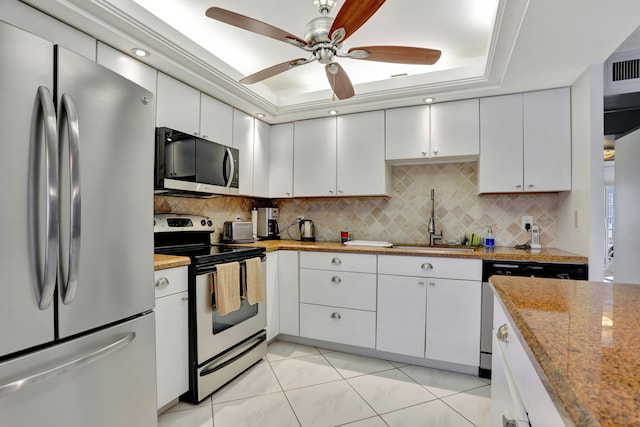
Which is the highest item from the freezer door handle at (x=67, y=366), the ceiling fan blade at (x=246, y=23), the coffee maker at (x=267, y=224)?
the ceiling fan blade at (x=246, y=23)

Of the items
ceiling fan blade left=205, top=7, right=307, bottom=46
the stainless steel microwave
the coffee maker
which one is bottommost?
the coffee maker

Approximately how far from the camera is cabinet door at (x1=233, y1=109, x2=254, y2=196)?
291cm

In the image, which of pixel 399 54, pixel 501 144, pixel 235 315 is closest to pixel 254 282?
pixel 235 315

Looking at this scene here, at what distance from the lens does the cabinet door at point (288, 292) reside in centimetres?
286

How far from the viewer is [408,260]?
2.48m

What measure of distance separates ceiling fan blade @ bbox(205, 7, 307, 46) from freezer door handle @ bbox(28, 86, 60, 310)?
77 cm

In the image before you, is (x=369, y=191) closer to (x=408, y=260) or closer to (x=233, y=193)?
(x=408, y=260)

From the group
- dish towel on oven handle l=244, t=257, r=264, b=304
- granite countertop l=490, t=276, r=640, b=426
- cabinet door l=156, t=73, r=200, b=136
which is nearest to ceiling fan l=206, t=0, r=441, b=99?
cabinet door l=156, t=73, r=200, b=136

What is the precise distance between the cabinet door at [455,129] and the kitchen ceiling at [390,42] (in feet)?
0.40

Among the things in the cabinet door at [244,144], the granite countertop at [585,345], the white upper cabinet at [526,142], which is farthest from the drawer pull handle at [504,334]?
the cabinet door at [244,144]

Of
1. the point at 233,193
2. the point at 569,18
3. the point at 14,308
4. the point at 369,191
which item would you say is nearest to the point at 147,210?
the point at 14,308

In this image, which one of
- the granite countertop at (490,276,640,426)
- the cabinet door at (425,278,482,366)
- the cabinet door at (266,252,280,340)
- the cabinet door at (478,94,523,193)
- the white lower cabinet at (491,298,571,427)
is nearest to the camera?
the granite countertop at (490,276,640,426)

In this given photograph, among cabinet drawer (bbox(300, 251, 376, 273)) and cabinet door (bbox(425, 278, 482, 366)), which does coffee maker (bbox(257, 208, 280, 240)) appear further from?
cabinet door (bbox(425, 278, 482, 366))

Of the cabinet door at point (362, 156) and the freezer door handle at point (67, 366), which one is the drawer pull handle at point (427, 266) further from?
the freezer door handle at point (67, 366)
